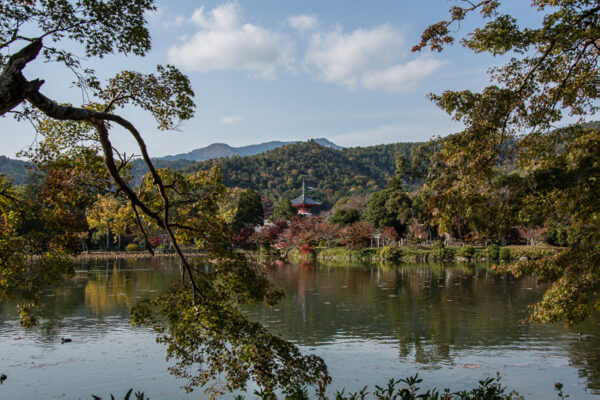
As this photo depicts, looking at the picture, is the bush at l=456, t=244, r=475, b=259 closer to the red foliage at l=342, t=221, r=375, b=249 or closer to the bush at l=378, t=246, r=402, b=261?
the bush at l=378, t=246, r=402, b=261

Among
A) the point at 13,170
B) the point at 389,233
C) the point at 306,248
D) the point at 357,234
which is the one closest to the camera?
the point at 389,233

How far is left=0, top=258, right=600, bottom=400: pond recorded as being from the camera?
20.8 feet

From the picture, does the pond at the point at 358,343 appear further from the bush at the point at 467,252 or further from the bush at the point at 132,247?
the bush at the point at 132,247

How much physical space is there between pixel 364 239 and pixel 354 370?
2594cm

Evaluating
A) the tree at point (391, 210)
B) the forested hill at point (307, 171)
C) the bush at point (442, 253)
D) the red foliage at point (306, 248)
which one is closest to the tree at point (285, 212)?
the red foliage at point (306, 248)

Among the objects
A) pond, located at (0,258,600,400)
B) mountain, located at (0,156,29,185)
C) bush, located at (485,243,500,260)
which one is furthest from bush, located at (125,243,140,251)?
mountain, located at (0,156,29,185)

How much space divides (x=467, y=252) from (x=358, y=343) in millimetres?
21648

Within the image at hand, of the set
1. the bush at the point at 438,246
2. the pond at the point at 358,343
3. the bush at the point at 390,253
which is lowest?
the pond at the point at 358,343

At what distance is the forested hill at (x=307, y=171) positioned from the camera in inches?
2557

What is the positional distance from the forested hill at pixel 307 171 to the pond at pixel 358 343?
157ft

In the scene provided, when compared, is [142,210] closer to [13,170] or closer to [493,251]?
[493,251]

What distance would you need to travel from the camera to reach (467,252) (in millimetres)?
28016

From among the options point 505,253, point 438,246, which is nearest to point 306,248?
point 438,246

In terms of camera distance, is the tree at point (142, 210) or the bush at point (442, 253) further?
the bush at point (442, 253)
